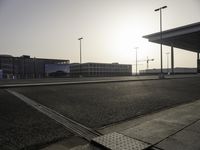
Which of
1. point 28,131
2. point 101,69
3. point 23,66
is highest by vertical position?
point 23,66

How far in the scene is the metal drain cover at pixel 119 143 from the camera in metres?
3.83

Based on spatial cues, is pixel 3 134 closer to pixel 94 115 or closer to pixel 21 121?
pixel 21 121

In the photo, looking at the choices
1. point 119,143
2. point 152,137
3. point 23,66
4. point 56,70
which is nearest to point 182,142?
point 152,137

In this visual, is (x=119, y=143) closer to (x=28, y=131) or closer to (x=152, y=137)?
(x=152, y=137)

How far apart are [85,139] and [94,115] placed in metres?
2.24

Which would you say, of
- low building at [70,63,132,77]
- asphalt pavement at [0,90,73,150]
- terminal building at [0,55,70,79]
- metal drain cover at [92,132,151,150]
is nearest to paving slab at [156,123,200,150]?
metal drain cover at [92,132,151,150]

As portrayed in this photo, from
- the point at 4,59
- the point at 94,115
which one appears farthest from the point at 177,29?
the point at 4,59

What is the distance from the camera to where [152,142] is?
13.2 feet

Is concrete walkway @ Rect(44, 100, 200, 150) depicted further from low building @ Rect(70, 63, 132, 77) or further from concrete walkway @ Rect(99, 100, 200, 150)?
low building @ Rect(70, 63, 132, 77)

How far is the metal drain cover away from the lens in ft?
12.6

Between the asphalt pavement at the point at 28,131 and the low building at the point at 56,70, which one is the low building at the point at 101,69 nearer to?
the low building at the point at 56,70

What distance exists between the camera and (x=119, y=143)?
158 inches

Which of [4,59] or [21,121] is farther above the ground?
[4,59]

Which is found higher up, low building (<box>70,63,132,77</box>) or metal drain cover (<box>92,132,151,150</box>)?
low building (<box>70,63,132,77</box>)
